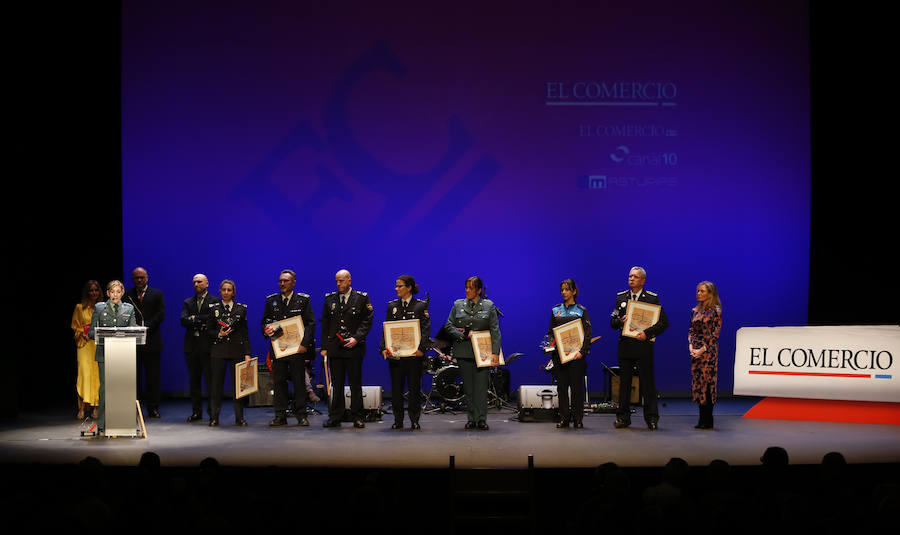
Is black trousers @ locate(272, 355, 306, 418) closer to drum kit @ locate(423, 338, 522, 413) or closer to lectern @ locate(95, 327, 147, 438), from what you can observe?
lectern @ locate(95, 327, 147, 438)

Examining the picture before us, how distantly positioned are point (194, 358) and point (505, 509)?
5.15 m

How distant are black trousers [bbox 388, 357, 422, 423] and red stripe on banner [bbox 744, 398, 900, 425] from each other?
393 cm

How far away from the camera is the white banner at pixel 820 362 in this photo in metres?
9.20

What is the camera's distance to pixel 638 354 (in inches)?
352

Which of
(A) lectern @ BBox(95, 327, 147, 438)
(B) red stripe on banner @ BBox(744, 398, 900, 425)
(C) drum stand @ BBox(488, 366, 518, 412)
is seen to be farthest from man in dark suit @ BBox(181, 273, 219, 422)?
(B) red stripe on banner @ BBox(744, 398, 900, 425)

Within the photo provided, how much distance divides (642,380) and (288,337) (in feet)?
12.4

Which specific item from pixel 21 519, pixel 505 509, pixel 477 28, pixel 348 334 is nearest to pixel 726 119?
pixel 477 28

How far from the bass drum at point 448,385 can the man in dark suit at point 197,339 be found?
2699 millimetres

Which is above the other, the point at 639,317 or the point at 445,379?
the point at 639,317

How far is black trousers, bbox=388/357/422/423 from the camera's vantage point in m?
8.88

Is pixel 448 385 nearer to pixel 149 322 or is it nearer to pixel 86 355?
pixel 149 322

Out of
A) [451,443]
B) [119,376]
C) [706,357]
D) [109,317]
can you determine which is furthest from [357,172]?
[706,357]

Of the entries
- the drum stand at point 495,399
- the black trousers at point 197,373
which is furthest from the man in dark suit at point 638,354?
the black trousers at point 197,373

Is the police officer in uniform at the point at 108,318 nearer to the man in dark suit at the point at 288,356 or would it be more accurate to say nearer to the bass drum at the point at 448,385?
the man in dark suit at the point at 288,356
